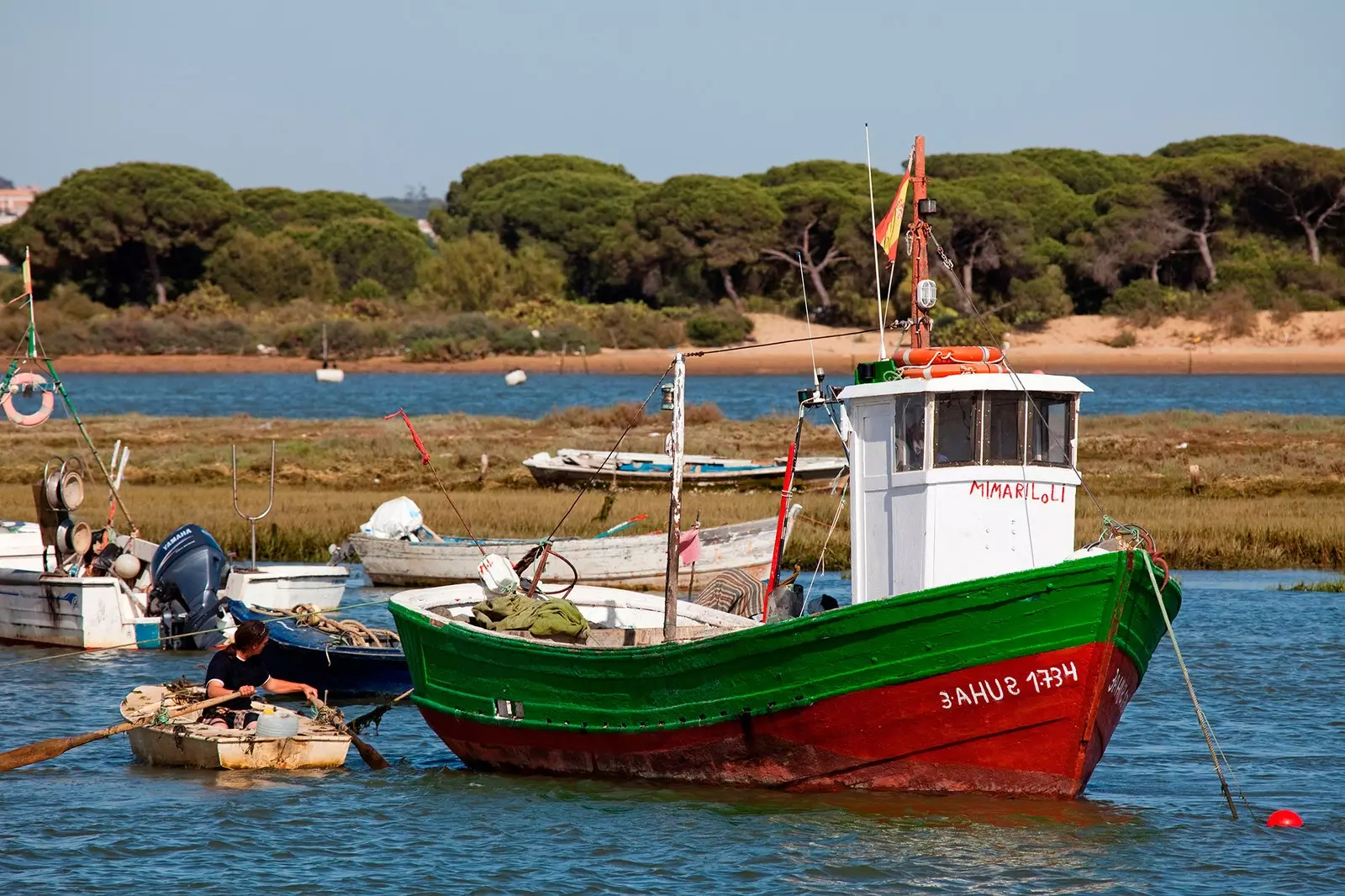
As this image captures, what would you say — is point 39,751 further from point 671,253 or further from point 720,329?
point 671,253

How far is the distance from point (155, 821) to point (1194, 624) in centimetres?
1506

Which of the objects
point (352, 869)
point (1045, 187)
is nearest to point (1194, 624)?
point (352, 869)

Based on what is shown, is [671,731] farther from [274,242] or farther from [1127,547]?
[274,242]

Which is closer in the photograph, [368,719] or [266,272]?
[368,719]

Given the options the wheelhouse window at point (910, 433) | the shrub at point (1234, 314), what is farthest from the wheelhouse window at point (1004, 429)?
the shrub at point (1234, 314)

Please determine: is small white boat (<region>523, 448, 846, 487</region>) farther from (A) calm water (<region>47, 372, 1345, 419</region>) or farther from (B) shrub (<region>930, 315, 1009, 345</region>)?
(B) shrub (<region>930, 315, 1009, 345</region>)

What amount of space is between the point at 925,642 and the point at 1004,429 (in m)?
1.96

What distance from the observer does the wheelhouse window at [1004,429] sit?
13.8m

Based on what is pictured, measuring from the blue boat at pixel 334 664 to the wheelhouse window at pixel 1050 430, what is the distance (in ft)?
27.7

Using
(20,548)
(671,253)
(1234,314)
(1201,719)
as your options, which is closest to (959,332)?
(1234,314)

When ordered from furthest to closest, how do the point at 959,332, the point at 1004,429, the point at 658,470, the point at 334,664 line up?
1. the point at 959,332
2. the point at 658,470
3. the point at 334,664
4. the point at 1004,429

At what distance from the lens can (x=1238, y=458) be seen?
129ft

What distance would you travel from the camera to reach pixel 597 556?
2611 centimetres

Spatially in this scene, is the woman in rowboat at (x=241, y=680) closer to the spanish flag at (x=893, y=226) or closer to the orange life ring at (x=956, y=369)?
the orange life ring at (x=956, y=369)
